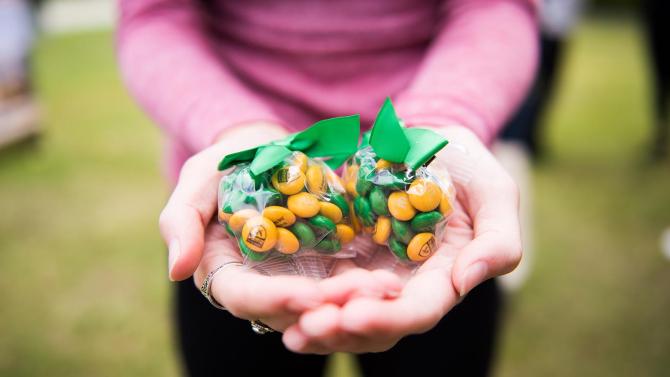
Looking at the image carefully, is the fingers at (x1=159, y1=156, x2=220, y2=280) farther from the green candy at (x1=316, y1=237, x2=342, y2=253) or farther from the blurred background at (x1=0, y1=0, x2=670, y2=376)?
the blurred background at (x1=0, y1=0, x2=670, y2=376)

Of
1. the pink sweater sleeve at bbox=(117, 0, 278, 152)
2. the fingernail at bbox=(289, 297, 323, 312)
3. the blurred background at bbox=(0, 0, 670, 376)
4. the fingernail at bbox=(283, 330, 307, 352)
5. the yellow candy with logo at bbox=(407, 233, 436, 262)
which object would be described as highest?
the pink sweater sleeve at bbox=(117, 0, 278, 152)

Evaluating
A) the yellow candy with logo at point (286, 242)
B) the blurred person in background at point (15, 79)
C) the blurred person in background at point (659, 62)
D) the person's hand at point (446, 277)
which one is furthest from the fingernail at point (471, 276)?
the blurred person in background at point (15, 79)

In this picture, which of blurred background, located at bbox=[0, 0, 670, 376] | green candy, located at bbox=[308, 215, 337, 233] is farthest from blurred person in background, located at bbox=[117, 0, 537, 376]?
blurred background, located at bbox=[0, 0, 670, 376]

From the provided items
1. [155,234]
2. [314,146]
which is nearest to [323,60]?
[314,146]

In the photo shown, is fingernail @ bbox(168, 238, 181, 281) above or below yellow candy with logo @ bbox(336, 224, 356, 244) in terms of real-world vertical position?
above

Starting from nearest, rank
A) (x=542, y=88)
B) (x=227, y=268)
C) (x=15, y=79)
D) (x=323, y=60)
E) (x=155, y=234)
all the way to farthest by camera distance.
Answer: (x=227, y=268)
(x=323, y=60)
(x=155, y=234)
(x=542, y=88)
(x=15, y=79)

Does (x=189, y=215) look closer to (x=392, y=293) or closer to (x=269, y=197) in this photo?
(x=269, y=197)

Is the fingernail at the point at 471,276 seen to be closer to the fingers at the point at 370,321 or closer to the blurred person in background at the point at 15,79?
the fingers at the point at 370,321
